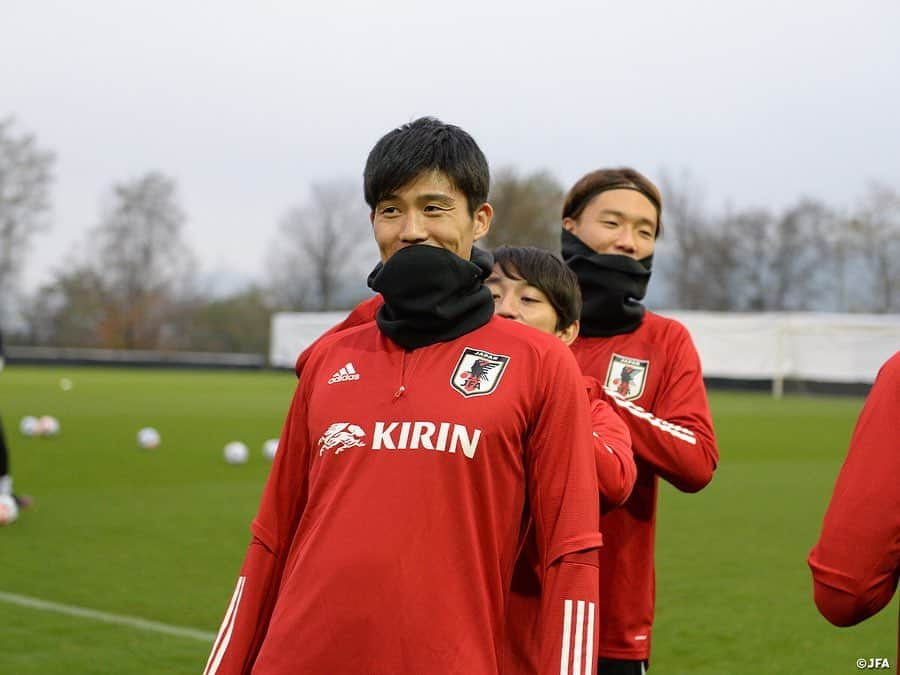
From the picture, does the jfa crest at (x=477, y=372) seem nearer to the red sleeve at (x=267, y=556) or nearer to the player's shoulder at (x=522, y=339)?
the player's shoulder at (x=522, y=339)

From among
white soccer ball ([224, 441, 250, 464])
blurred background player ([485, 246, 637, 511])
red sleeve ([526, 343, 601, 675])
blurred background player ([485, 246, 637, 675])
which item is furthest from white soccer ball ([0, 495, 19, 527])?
red sleeve ([526, 343, 601, 675])

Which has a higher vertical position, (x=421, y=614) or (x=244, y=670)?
(x=421, y=614)

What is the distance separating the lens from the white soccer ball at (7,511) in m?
10.1

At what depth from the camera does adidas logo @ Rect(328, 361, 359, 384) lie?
2564 millimetres

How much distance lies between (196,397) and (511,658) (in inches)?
1107

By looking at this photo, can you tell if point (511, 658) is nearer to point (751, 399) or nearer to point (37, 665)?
point (37, 665)

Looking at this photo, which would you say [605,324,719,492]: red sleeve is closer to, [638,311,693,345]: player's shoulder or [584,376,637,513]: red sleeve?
[638,311,693,345]: player's shoulder

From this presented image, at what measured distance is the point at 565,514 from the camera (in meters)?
2.35

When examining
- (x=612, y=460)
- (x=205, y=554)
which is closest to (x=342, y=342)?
(x=612, y=460)

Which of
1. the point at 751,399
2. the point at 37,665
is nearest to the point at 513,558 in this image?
the point at 37,665

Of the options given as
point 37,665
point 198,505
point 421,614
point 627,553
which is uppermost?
point 421,614

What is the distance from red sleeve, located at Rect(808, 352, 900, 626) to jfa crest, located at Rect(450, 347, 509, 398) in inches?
27.9

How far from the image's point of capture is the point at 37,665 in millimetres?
5859

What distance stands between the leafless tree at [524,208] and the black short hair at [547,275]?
2715 inches
